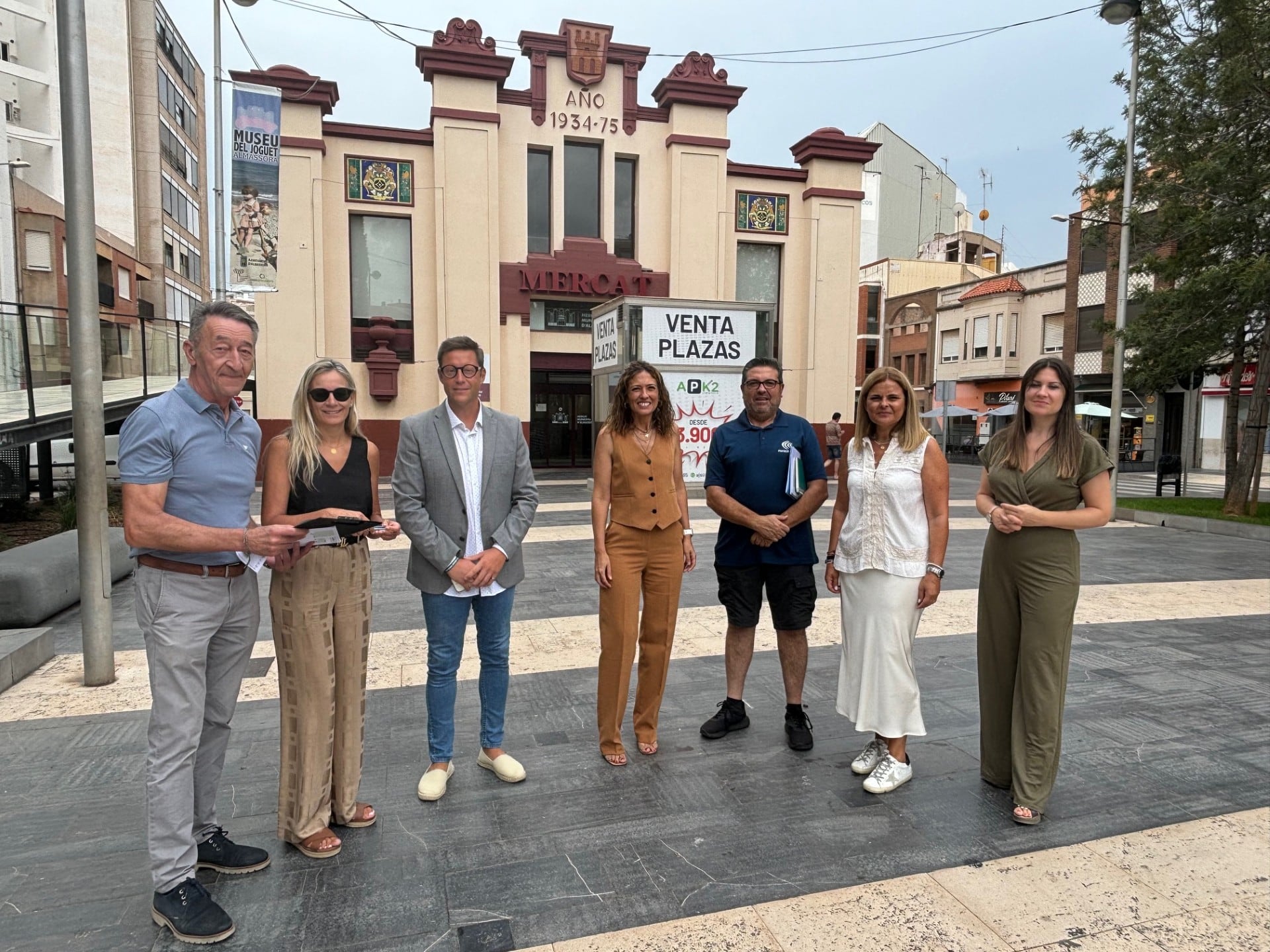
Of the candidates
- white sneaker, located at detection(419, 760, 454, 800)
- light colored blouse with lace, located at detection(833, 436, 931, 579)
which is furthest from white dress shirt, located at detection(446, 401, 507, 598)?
light colored blouse with lace, located at detection(833, 436, 931, 579)

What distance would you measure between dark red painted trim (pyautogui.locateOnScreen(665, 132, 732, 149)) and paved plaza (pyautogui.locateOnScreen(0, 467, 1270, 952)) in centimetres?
1792

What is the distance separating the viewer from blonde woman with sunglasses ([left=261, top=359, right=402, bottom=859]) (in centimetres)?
294

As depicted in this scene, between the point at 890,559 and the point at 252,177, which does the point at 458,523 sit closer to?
the point at 890,559

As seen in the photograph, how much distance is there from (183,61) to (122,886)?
5757 cm

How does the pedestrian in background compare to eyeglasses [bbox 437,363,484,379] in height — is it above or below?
below

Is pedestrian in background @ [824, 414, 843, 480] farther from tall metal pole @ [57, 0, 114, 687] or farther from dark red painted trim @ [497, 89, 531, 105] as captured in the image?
tall metal pole @ [57, 0, 114, 687]

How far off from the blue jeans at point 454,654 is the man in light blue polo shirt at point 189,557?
872 millimetres

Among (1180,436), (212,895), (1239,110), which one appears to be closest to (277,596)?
(212,895)

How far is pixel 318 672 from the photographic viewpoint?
2984 millimetres

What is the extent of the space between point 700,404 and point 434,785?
11545mm

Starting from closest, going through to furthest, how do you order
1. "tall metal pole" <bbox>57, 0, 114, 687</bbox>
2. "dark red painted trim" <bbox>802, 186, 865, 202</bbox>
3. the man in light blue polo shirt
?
the man in light blue polo shirt < "tall metal pole" <bbox>57, 0, 114, 687</bbox> < "dark red painted trim" <bbox>802, 186, 865, 202</bbox>

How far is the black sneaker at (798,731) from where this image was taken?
4.04m

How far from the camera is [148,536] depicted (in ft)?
8.18

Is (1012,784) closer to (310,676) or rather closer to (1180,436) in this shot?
(310,676)
